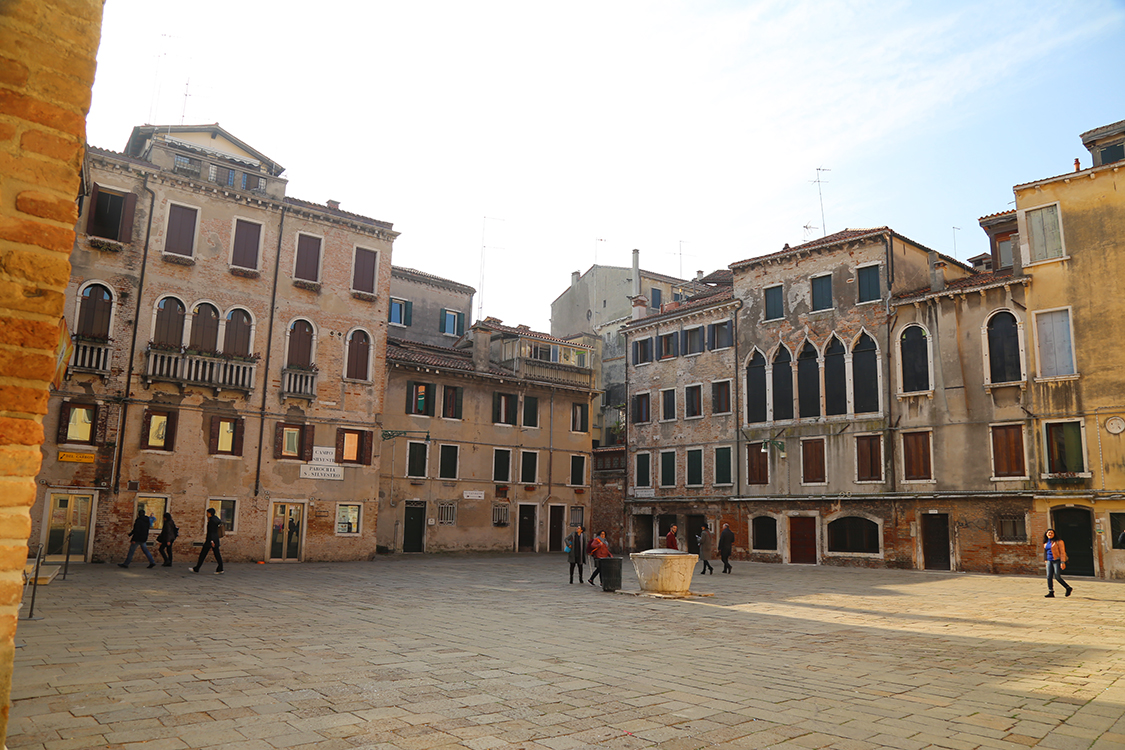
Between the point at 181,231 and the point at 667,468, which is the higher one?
the point at 181,231

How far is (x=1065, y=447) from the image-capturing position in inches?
976

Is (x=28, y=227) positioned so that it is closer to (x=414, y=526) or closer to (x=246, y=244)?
(x=246, y=244)

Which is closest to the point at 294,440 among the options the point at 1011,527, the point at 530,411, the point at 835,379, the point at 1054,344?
the point at 530,411

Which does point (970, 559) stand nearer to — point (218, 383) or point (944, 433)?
point (944, 433)

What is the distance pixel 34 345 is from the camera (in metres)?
3.78

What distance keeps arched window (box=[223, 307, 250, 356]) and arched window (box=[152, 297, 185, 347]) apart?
57.7 inches

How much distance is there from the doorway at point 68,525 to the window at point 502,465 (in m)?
16.9

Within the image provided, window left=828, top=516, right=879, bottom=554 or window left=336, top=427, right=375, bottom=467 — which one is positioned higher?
window left=336, top=427, right=375, bottom=467

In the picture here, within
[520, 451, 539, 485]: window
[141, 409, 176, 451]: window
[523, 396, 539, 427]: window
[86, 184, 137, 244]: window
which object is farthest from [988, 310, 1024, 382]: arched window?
[86, 184, 137, 244]: window

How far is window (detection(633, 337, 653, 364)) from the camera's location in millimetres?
39125

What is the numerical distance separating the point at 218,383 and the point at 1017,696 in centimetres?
2454

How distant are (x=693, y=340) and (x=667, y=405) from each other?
3525 mm

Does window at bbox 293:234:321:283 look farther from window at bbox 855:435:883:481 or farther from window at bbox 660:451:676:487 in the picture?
window at bbox 855:435:883:481

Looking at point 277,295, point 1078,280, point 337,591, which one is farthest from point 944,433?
point 277,295
